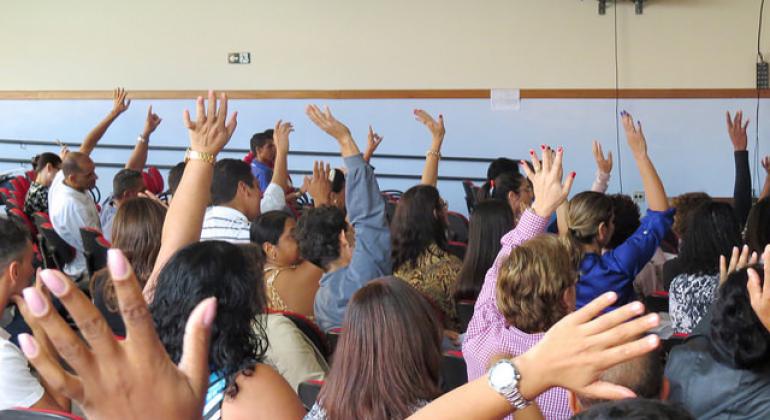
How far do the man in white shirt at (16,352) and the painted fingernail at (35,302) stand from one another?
3.87 ft

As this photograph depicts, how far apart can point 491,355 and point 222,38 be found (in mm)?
7783

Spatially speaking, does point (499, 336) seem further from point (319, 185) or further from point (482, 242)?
point (319, 185)

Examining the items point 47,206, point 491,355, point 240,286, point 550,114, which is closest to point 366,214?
point 491,355

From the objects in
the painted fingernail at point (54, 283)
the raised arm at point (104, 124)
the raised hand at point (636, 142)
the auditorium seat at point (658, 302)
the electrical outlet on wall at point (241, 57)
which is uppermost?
the electrical outlet on wall at point (241, 57)

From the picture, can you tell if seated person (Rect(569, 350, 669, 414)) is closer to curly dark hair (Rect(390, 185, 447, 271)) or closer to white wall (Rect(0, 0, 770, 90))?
curly dark hair (Rect(390, 185, 447, 271))

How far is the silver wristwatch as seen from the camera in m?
1.08

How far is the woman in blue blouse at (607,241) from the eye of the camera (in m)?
3.34

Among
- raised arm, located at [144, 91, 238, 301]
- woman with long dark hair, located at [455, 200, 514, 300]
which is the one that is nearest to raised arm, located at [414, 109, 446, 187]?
woman with long dark hair, located at [455, 200, 514, 300]

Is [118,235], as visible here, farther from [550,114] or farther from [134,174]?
[550,114]

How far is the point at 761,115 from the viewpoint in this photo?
837cm

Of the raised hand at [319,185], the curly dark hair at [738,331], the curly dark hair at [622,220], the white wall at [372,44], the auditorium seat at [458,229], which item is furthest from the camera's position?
the white wall at [372,44]

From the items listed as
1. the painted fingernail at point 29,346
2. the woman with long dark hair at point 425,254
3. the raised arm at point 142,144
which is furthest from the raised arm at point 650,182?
the raised arm at point 142,144

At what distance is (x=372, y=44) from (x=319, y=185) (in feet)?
Result: 13.9

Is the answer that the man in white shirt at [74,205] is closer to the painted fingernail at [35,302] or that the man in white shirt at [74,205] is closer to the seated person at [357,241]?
the seated person at [357,241]
